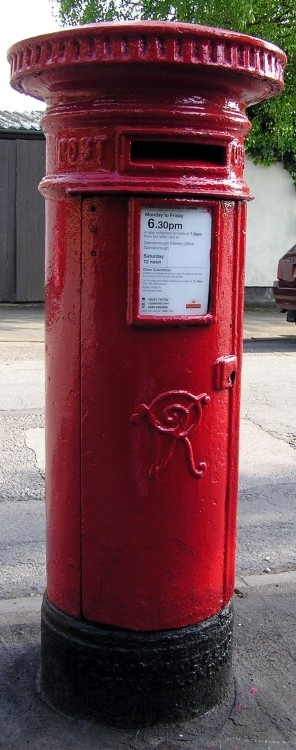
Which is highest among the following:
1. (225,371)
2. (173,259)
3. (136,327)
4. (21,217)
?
(21,217)

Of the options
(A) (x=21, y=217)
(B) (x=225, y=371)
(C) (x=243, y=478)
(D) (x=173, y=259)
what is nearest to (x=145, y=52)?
(D) (x=173, y=259)

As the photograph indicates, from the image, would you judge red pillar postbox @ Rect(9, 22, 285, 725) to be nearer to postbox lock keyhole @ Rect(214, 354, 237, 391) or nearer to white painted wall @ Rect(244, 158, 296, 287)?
postbox lock keyhole @ Rect(214, 354, 237, 391)

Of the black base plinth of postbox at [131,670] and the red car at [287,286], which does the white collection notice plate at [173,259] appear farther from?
the red car at [287,286]

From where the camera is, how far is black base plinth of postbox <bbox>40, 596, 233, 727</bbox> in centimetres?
249

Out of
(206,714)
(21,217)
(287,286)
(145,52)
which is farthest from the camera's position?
(21,217)

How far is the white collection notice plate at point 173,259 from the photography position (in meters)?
2.27

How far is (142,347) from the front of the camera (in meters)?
2.32

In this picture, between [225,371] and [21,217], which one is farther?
[21,217]

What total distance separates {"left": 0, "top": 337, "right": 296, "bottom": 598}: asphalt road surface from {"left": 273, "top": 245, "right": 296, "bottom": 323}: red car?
323 centimetres

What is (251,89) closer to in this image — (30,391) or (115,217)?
(115,217)

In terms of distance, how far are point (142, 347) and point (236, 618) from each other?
153 centimetres

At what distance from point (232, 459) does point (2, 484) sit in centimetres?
271

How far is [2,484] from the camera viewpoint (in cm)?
500

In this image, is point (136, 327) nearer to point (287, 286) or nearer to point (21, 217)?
point (287, 286)
